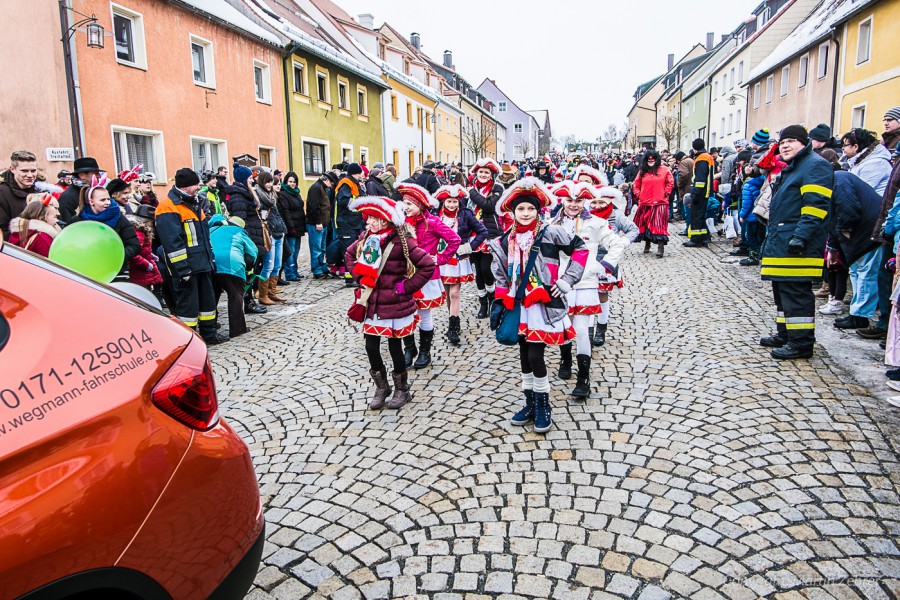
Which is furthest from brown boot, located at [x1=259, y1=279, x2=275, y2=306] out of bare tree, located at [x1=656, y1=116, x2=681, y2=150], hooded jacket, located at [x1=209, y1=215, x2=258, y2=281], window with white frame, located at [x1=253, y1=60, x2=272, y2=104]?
bare tree, located at [x1=656, y1=116, x2=681, y2=150]

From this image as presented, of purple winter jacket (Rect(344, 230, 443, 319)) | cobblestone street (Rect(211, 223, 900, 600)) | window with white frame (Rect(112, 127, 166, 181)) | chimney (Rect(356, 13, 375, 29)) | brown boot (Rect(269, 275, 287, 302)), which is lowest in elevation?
cobblestone street (Rect(211, 223, 900, 600))

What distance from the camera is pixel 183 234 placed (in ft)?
23.6

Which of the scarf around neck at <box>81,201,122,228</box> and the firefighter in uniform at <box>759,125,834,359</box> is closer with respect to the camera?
the firefighter in uniform at <box>759,125,834,359</box>

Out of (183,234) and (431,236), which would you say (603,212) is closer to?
(431,236)

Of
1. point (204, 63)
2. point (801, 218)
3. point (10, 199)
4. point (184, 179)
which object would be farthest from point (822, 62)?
point (10, 199)

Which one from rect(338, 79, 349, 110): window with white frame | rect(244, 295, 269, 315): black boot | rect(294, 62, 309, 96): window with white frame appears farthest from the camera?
rect(338, 79, 349, 110): window with white frame

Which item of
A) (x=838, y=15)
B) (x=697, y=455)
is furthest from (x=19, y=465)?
(x=838, y=15)

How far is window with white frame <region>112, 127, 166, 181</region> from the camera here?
1345cm

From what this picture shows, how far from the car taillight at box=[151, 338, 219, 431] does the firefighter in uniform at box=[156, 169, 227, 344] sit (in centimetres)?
533

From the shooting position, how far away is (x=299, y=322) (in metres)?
8.53

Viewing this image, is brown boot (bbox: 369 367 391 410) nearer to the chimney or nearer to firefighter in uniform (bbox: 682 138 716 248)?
firefighter in uniform (bbox: 682 138 716 248)

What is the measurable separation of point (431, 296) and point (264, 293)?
14.3 feet

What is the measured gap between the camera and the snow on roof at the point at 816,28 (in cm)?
2002

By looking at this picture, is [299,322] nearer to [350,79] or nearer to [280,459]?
[280,459]
